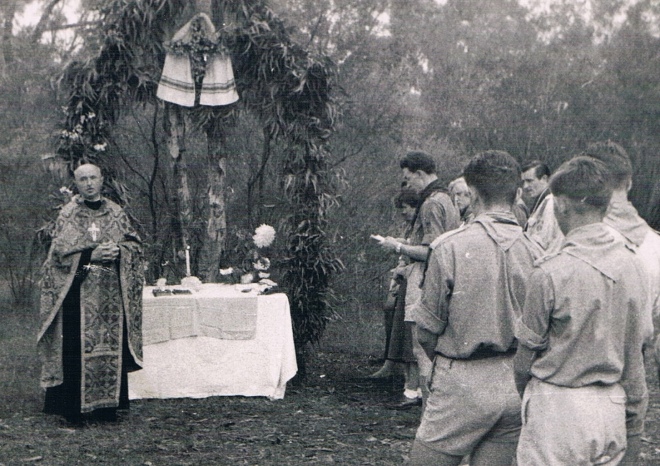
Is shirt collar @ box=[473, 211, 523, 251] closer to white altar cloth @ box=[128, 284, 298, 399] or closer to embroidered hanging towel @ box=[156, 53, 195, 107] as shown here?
white altar cloth @ box=[128, 284, 298, 399]

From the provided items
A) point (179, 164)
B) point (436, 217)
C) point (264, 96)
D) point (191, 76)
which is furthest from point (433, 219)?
point (179, 164)

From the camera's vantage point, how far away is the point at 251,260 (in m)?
7.79

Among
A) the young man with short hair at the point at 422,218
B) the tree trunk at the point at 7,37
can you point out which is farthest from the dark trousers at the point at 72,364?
the tree trunk at the point at 7,37

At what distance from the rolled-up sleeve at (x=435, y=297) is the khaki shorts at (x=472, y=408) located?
156 mm

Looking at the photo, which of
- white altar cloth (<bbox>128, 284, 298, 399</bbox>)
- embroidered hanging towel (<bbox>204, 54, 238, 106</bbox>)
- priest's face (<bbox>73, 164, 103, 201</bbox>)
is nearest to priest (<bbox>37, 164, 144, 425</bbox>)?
priest's face (<bbox>73, 164, 103, 201</bbox>)

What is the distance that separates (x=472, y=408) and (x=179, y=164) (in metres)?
6.08

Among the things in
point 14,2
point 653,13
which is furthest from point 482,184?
point 653,13

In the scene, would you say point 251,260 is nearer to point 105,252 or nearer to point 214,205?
point 214,205

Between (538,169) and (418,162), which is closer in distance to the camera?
(418,162)

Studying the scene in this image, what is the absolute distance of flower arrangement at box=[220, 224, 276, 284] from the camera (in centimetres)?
737

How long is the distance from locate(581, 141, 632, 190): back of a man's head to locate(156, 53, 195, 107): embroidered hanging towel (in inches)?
213

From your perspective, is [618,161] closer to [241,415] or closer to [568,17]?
[241,415]

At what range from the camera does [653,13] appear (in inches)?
779

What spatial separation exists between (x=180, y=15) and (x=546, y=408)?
21.4 feet
